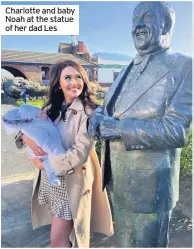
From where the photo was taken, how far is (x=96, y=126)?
1536mm

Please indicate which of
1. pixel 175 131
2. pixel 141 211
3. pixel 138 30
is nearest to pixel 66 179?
pixel 141 211

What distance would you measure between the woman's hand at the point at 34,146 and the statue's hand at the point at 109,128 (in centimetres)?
68

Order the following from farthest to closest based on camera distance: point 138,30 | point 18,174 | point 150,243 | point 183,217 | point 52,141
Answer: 1. point 18,174
2. point 183,217
3. point 52,141
4. point 150,243
5. point 138,30

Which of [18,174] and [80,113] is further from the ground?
[80,113]

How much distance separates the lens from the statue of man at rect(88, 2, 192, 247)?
1.43m

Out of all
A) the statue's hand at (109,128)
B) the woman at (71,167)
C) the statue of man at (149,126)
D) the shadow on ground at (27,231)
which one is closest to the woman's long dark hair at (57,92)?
the woman at (71,167)

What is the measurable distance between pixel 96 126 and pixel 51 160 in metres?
0.57

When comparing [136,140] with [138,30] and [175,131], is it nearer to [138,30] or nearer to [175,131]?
[175,131]

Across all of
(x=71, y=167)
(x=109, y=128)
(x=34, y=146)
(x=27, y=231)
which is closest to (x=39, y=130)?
(x=34, y=146)

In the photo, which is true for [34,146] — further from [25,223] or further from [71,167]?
[25,223]

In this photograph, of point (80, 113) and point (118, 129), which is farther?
point (80, 113)

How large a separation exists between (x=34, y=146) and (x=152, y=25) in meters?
1.13

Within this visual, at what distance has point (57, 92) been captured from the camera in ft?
7.20

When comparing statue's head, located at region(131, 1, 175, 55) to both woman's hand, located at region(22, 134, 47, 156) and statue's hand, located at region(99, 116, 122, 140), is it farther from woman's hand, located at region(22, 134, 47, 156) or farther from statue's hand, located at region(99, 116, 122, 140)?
woman's hand, located at region(22, 134, 47, 156)
